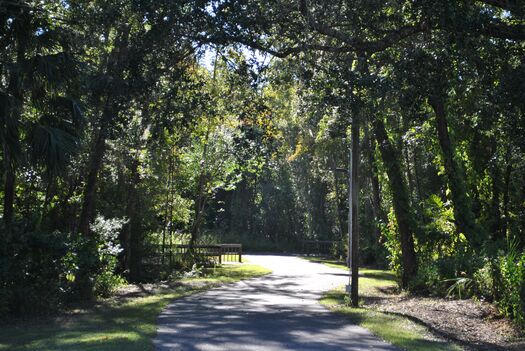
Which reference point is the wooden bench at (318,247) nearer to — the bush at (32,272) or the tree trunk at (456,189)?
the tree trunk at (456,189)

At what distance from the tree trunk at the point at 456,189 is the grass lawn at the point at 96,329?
9.26 m

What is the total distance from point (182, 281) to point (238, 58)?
11180 millimetres

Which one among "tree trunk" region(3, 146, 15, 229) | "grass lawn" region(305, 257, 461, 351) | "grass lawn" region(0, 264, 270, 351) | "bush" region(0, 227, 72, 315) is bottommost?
"grass lawn" region(0, 264, 270, 351)

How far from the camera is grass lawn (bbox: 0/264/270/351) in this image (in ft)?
31.0

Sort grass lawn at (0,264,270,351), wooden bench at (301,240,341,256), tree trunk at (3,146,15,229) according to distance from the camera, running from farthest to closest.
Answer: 1. wooden bench at (301,240,341,256)
2. tree trunk at (3,146,15,229)
3. grass lawn at (0,264,270,351)

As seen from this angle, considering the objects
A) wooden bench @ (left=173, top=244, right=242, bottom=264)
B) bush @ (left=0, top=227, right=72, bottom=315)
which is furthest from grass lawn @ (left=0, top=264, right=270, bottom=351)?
wooden bench @ (left=173, top=244, right=242, bottom=264)

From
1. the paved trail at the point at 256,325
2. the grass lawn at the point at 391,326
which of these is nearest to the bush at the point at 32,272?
the paved trail at the point at 256,325

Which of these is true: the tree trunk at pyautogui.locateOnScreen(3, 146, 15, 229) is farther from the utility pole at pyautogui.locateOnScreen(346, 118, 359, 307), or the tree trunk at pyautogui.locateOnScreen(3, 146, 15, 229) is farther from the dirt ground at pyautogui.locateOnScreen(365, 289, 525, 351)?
the dirt ground at pyautogui.locateOnScreen(365, 289, 525, 351)

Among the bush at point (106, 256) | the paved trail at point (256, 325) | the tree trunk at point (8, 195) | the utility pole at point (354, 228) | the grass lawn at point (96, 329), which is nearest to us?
the grass lawn at point (96, 329)

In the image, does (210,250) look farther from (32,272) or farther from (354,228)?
(32,272)

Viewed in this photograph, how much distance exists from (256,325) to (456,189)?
9.71 meters

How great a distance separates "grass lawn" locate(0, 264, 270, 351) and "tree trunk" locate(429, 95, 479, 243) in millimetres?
9258

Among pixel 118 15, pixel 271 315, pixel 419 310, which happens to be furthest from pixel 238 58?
pixel 419 310

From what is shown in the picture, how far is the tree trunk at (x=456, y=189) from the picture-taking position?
734 inches
